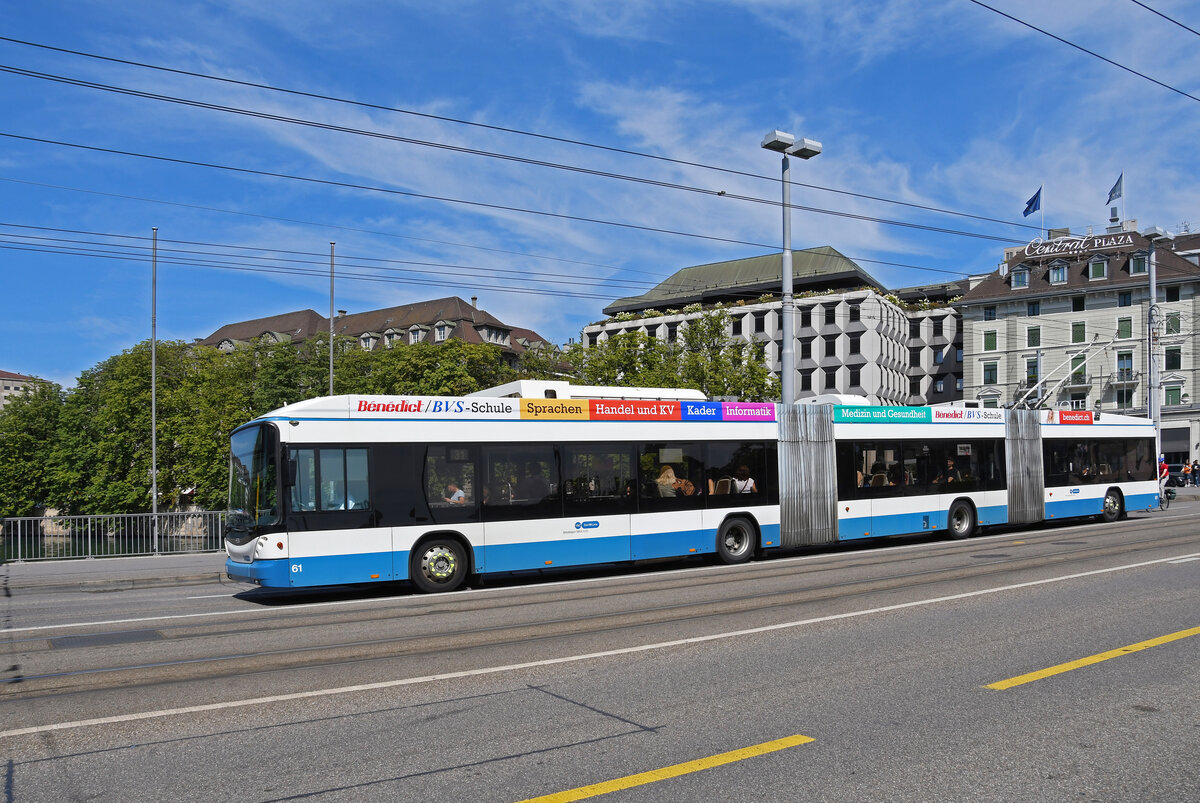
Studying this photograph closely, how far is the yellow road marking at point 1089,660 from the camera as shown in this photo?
22.9 ft

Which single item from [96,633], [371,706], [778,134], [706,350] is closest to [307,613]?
[96,633]

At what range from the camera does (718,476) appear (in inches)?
684

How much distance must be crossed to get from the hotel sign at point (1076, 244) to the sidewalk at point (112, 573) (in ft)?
215

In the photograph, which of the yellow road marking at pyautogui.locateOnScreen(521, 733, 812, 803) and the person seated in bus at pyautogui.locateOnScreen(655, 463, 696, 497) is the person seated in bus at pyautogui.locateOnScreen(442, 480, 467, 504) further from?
the yellow road marking at pyautogui.locateOnScreen(521, 733, 812, 803)

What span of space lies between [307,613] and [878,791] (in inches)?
367

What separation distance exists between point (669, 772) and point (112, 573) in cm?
1691

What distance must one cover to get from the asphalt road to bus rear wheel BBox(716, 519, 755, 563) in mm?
4045

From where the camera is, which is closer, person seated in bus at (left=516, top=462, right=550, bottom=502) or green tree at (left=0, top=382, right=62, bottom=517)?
person seated in bus at (left=516, top=462, right=550, bottom=502)

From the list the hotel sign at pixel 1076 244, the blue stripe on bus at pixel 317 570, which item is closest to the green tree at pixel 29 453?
the blue stripe on bus at pixel 317 570

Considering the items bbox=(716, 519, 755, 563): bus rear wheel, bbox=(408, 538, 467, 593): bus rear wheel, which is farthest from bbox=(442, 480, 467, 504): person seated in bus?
bbox=(716, 519, 755, 563): bus rear wheel

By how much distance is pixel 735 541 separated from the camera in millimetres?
17688

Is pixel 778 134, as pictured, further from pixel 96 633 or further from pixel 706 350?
pixel 706 350

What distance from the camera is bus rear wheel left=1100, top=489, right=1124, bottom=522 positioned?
997 inches

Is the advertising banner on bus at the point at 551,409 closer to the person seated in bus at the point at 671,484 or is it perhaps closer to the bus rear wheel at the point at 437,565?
the person seated in bus at the point at 671,484
